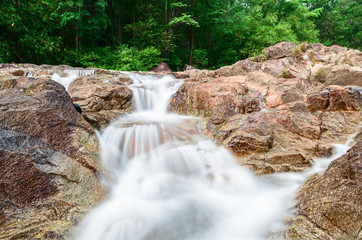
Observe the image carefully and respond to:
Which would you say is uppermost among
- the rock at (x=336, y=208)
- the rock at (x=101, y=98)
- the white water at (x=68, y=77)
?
the white water at (x=68, y=77)

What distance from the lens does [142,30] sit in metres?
17.0

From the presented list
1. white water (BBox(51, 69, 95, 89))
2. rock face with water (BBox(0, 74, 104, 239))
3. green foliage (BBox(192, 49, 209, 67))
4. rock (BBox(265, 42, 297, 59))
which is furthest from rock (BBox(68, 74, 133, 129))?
green foliage (BBox(192, 49, 209, 67))

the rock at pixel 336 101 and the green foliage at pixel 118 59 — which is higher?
the green foliage at pixel 118 59

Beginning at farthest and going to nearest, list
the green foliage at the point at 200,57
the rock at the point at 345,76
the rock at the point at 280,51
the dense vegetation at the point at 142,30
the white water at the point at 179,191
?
the green foliage at the point at 200,57, the dense vegetation at the point at 142,30, the rock at the point at 280,51, the rock at the point at 345,76, the white water at the point at 179,191

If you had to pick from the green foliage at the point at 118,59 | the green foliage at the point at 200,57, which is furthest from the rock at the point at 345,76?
the green foliage at the point at 200,57

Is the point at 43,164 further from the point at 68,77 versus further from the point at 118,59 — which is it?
the point at 118,59

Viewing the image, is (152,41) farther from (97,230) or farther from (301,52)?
(97,230)

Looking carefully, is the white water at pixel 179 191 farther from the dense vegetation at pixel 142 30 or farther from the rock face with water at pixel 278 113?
the dense vegetation at pixel 142 30

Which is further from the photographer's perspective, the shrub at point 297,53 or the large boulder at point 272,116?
the shrub at point 297,53

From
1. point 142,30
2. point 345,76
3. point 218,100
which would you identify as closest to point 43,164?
point 218,100

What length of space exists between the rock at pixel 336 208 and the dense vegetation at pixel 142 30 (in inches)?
534

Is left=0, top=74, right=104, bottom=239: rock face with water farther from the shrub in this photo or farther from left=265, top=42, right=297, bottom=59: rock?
the shrub

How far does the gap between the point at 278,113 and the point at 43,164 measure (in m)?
4.82

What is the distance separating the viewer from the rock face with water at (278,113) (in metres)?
4.13
